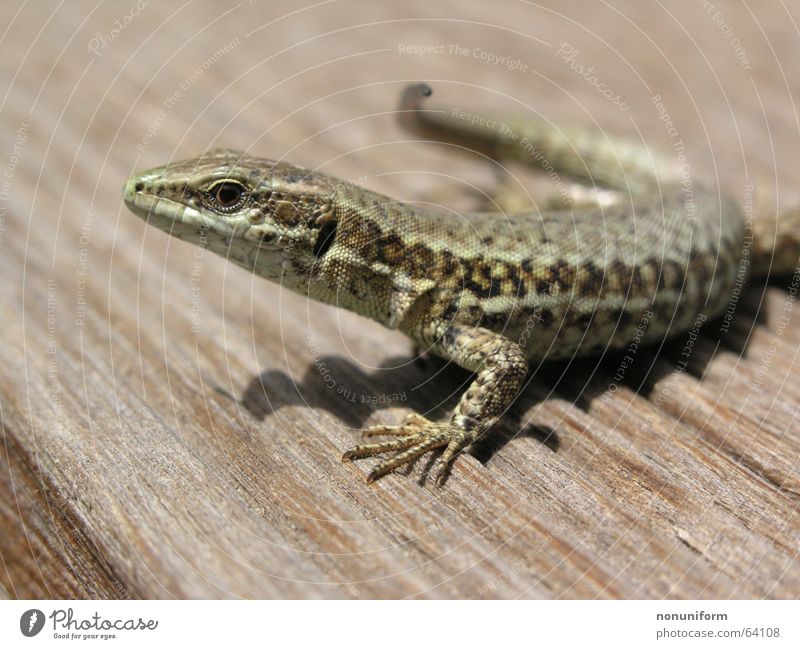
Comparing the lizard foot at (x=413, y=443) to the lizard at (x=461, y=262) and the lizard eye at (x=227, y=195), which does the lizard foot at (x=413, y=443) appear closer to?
the lizard at (x=461, y=262)

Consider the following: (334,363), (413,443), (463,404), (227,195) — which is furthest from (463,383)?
(227,195)

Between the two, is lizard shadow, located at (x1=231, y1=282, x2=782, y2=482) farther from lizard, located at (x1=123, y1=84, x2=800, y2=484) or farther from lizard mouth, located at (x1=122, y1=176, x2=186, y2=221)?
lizard mouth, located at (x1=122, y1=176, x2=186, y2=221)

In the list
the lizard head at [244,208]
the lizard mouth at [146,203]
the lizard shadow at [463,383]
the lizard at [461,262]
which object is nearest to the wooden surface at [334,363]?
the lizard shadow at [463,383]

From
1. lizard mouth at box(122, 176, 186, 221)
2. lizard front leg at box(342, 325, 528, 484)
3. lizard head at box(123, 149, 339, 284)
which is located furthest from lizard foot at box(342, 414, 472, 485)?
lizard mouth at box(122, 176, 186, 221)

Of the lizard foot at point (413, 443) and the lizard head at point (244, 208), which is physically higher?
the lizard head at point (244, 208)

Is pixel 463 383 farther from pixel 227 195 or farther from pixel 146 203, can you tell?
pixel 146 203
